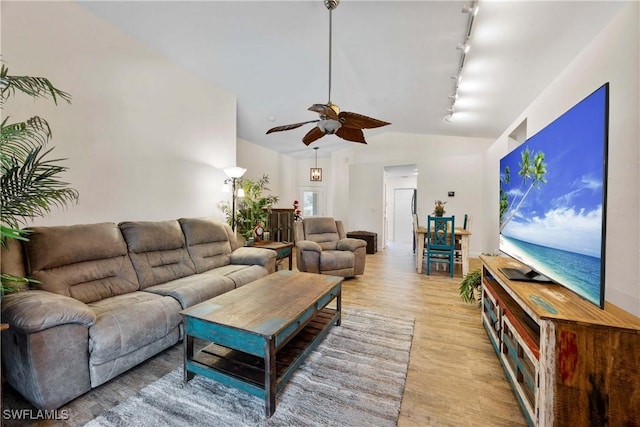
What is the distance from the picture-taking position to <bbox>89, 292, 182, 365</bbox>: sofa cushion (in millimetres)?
1534

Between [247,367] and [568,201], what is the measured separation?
2069 millimetres

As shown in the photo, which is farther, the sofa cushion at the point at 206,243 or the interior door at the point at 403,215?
the interior door at the point at 403,215

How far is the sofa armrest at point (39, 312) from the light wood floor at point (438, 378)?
50 centimetres

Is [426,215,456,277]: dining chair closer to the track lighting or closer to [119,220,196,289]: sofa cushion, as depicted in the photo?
the track lighting

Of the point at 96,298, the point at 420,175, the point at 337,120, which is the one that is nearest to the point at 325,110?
the point at 337,120

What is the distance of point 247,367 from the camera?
1629mm

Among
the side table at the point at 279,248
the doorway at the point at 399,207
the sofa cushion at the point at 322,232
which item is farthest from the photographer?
the doorway at the point at 399,207

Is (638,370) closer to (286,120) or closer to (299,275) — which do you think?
(299,275)

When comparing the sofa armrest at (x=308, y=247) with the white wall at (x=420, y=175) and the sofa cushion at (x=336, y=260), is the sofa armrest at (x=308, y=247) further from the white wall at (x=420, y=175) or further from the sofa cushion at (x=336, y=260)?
the white wall at (x=420, y=175)

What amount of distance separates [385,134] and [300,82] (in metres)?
3.64

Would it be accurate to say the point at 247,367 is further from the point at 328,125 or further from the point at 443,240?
the point at 443,240

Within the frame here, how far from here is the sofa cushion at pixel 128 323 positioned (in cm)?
153

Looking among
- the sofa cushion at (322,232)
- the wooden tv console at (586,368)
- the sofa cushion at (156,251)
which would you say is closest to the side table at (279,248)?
the sofa cushion at (322,232)

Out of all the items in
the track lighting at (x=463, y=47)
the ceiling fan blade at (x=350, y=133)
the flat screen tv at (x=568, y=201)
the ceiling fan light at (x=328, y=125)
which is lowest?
the flat screen tv at (x=568, y=201)
